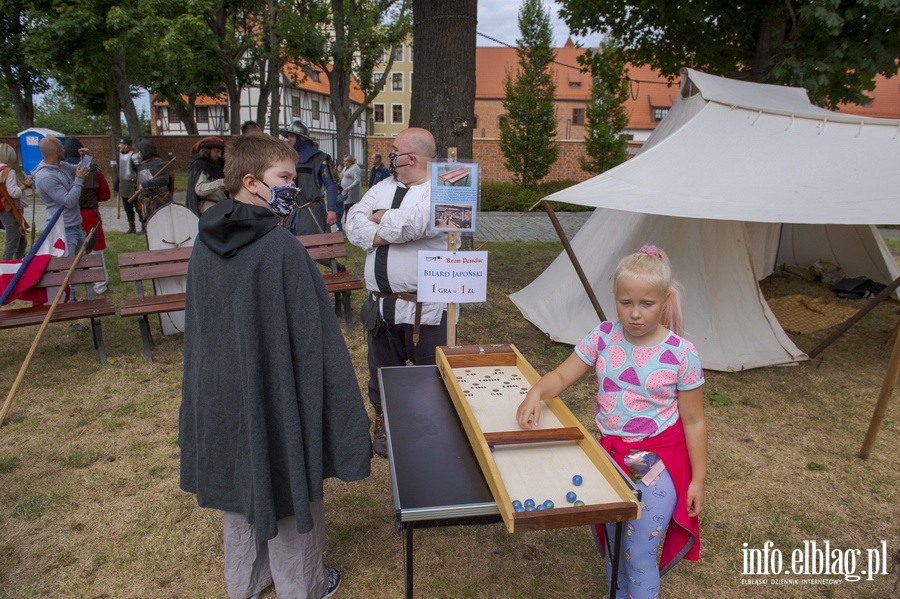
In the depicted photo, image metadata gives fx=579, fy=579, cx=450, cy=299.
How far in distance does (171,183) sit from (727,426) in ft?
28.9

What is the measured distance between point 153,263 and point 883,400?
552 cm

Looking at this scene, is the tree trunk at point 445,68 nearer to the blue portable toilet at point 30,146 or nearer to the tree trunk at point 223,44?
the blue portable toilet at point 30,146

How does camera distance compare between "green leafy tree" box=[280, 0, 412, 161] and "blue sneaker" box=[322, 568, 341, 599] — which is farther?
"green leafy tree" box=[280, 0, 412, 161]

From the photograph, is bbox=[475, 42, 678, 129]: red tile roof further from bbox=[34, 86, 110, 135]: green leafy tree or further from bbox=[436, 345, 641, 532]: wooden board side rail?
bbox=[436, 345, 641, 532]: wooden board side rail

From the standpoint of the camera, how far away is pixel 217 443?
1865 mm

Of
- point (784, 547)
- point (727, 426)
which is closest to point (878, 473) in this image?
point (727, 426)

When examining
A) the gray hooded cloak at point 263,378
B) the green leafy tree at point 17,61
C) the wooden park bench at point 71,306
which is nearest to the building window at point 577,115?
the green leafy tree at point 17,61

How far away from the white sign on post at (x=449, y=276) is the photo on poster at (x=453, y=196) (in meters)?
0.14

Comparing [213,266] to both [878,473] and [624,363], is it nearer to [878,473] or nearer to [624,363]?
[624,363]

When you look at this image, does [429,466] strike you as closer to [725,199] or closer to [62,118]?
[725,199]

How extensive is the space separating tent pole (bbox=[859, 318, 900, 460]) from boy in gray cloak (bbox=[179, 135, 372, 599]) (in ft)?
9.95

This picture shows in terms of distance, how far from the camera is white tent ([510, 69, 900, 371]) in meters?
4.00

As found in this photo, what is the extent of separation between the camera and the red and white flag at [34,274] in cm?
434

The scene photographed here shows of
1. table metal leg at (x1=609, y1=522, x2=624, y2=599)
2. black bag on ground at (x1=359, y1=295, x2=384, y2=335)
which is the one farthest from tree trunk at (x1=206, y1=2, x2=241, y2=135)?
table metal leg at (x1=609, y1=522, x2=624, y2=599)
